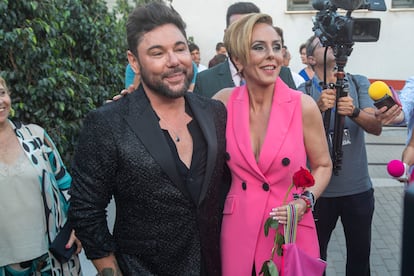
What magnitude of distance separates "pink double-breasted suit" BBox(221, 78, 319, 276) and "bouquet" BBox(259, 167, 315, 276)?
8 centimetres

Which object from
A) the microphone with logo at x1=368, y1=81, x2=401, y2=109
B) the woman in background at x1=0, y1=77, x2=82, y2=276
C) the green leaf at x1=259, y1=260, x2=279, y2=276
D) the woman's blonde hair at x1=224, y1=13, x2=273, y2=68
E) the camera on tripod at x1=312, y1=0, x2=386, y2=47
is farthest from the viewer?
the camera on tripod at x1=312, y1=0, x2=386, y2=47

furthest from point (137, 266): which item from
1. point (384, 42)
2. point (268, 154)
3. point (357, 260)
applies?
point (384, 42)

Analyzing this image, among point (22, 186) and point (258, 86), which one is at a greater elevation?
point (258, 86)

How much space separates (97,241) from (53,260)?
88 cm

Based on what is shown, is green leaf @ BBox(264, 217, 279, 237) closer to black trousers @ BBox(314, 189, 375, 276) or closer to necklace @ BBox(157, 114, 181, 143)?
necklace @ BBox(157, 114, 181, 143)

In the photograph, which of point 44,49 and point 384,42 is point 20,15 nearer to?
point 44,49

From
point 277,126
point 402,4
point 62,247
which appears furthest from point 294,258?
point 402,4

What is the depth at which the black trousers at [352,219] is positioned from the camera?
306 centimetres

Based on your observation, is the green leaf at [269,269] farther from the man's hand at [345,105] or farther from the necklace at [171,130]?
the man's hand at [345,105]

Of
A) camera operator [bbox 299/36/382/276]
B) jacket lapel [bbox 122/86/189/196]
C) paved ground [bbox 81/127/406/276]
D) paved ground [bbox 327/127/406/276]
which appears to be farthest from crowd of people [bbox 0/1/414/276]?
paved ground [bbox 327/127/406/276]

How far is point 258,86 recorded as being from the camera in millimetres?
2346

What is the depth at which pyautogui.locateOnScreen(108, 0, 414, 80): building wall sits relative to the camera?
41.9 feet

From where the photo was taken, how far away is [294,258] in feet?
6.36

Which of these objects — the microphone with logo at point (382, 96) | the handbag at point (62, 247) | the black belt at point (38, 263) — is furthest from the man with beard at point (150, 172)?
the microphone with logo at point (382, 96)
